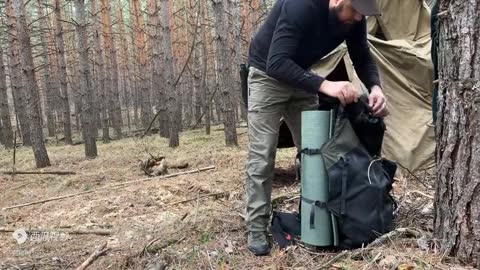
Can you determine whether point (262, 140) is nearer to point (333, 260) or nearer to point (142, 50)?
point (333, 260)

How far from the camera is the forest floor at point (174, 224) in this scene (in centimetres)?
251

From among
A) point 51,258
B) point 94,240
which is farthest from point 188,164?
point 51,258

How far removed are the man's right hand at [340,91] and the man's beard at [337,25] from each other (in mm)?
393

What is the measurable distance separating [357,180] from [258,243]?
0.78 m

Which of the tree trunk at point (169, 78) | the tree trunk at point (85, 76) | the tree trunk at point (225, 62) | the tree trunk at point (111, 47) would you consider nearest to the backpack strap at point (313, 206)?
the tree trunk at point (225, 62)

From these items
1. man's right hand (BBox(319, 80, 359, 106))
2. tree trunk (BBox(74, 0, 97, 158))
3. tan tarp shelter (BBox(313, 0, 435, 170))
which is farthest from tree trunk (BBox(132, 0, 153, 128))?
man's right hand (BBox(319, 80, 359, 106))

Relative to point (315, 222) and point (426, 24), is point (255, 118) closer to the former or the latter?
point (315, 222)

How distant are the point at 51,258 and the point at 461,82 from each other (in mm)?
3147

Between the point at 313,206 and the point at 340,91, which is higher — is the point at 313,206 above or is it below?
below

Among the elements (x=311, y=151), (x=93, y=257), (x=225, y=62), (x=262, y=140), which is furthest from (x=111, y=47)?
(x=311, y=151)

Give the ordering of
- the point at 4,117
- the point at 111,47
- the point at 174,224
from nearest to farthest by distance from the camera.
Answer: the point at 174,224, the point at 4,117, the point at 111,47

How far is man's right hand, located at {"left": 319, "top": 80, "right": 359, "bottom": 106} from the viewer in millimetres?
2438

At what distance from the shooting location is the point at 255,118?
289 centimetres

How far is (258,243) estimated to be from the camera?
9.30 feet
